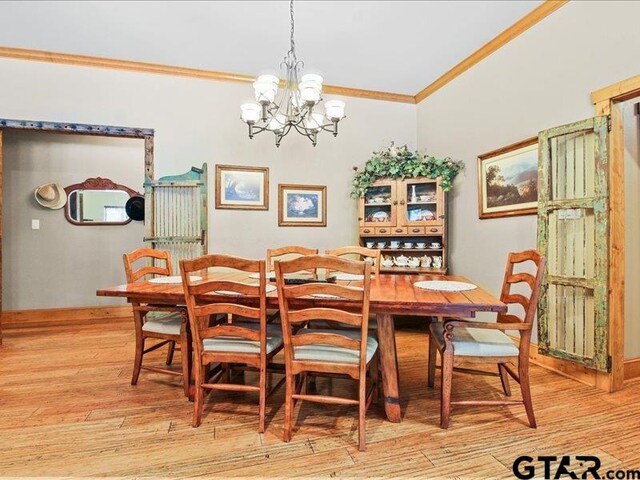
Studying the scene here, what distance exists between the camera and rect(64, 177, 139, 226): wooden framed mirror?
4469 millimetres

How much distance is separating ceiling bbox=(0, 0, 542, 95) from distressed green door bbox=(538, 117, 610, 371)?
124 cm

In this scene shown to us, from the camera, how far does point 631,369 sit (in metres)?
2.48

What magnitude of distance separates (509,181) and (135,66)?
13.2 ft

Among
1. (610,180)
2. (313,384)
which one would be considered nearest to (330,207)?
(313,384)

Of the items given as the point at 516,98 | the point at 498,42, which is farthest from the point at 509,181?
the point at 498,42

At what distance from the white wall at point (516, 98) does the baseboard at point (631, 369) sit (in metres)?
1.05

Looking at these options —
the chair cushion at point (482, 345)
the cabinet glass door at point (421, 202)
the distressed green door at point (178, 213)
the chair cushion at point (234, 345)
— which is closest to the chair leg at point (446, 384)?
the chair cushion at point (482, 345)

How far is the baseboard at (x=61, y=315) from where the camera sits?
416cm

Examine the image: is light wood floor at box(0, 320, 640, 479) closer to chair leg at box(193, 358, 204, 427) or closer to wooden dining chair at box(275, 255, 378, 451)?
chair leg at box(193, 358, 204, 427)

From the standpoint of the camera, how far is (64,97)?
367cm

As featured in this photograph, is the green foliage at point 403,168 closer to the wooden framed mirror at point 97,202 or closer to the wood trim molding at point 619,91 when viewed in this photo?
the wood trim molding at point 619,91

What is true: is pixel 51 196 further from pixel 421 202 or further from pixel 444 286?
pixel 444 286

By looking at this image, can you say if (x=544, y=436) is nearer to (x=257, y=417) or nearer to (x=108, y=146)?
(x=257, y=417)

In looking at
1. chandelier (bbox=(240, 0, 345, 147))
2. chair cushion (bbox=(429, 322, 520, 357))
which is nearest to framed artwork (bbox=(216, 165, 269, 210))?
chandelier (bbox=(240, 0, 345, 147))
